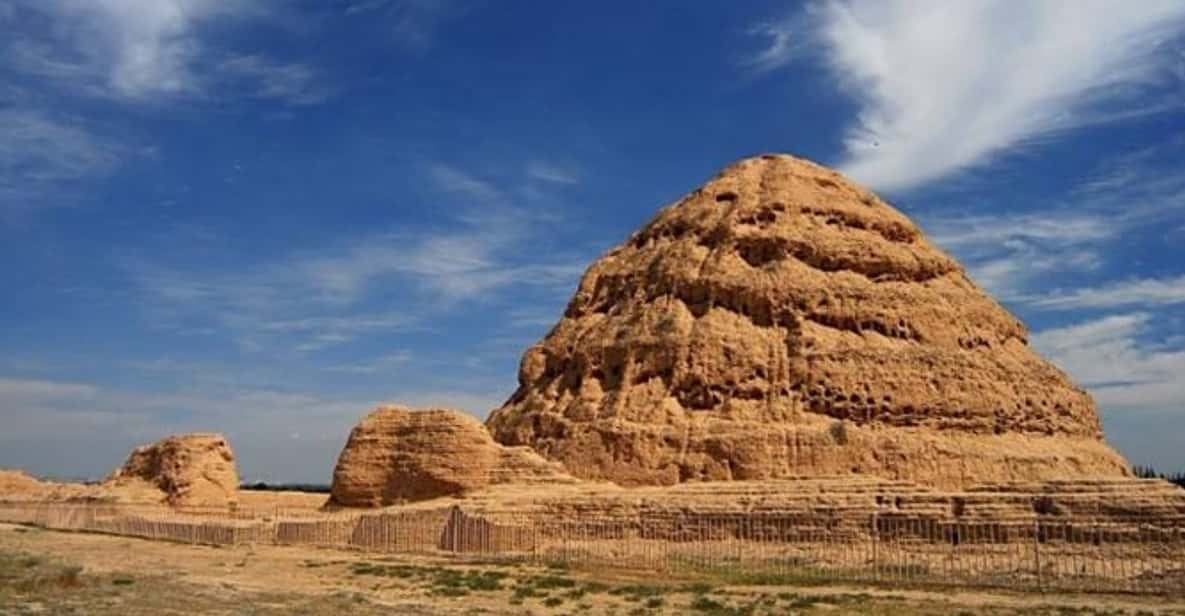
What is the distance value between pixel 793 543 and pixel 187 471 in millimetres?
24173

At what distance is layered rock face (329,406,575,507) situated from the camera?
34594mm

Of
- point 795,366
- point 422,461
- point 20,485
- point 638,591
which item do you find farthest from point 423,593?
point 20,485

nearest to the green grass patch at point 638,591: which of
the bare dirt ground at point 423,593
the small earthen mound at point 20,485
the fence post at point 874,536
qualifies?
the bare dirt ground at point 423,593

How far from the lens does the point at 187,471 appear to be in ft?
145

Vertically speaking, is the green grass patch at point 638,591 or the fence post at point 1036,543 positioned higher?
the fence post at point 1036,543

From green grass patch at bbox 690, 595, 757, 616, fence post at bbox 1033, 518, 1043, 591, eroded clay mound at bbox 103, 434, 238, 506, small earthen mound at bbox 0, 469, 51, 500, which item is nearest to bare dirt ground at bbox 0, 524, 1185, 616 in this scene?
green grass patch at bbox 690, 595, 757, 616

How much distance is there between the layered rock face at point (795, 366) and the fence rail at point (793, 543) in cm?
416

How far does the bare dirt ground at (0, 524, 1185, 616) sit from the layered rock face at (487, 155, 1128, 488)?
9640 mm

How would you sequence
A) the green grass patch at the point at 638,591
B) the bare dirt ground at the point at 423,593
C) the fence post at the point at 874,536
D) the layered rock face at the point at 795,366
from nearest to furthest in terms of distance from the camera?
the bare dirt ground at the point at 423,593 < the green grass patch at the point at 638,591 < the fence post at the point at 874,536 < the layered rock face at the point at 795,366

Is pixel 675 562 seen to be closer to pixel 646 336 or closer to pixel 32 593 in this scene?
pixel 646 336

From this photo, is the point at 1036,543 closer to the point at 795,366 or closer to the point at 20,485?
the point at 795,366

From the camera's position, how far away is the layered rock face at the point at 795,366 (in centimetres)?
3538

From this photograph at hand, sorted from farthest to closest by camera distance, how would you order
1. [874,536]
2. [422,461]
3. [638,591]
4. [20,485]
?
[20,485] → [422,461] → [874,536] → [638,591]

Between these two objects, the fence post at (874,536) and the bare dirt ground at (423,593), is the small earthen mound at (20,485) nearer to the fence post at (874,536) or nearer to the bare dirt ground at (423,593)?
the bare dirt ground at (423,593)
